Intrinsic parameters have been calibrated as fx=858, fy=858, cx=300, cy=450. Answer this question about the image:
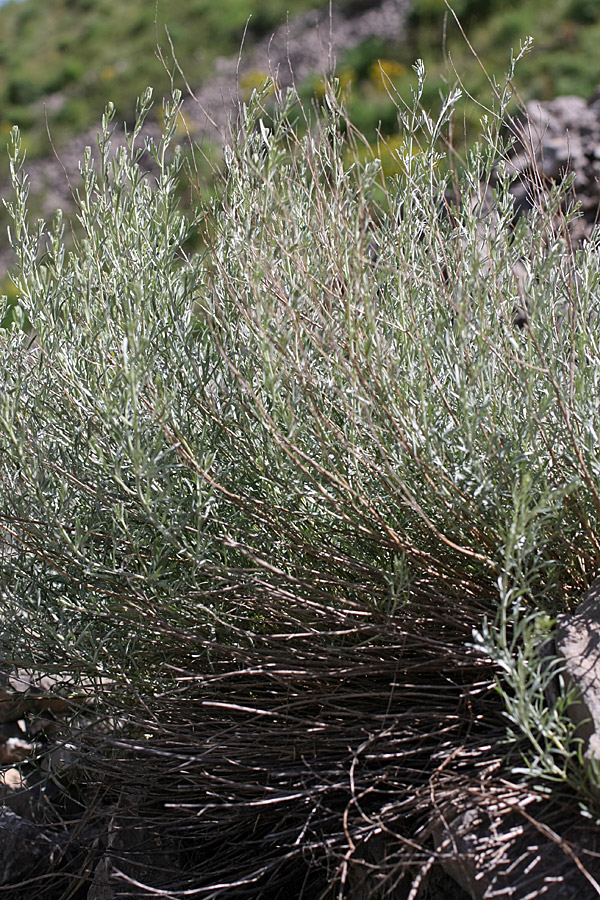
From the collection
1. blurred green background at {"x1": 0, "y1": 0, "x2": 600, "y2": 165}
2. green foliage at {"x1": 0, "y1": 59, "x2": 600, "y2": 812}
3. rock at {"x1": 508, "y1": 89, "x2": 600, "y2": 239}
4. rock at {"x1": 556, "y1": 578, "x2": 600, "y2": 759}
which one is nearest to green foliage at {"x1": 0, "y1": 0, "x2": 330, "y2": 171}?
blurred green background at {"x1": 0, "y1": 0, "x2": 600, "y2": 165}

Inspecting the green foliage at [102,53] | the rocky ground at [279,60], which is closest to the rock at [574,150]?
the rocky ground at [279,60]

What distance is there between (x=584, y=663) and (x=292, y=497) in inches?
26.3

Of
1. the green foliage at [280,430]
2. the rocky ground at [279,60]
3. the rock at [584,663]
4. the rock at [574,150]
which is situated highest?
the green foliage at [280,430]

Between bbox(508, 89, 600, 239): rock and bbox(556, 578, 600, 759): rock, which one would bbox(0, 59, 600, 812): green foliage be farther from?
bbox(508, 89, 600, 239): rock

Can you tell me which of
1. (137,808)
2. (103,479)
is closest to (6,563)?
(103,479)

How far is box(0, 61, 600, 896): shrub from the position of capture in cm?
170

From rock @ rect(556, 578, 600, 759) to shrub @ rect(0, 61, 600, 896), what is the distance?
8cm

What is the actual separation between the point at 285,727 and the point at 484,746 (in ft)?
1.45

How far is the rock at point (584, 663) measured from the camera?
4.97 ft

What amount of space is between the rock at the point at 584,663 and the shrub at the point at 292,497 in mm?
80

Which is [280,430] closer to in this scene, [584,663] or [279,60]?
[584,663]

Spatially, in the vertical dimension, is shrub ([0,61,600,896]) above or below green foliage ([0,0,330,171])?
above

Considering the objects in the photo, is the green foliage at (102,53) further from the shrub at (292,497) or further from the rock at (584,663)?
the rock at (584,663)

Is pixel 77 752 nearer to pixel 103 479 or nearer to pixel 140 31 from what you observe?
pixel 103 479
